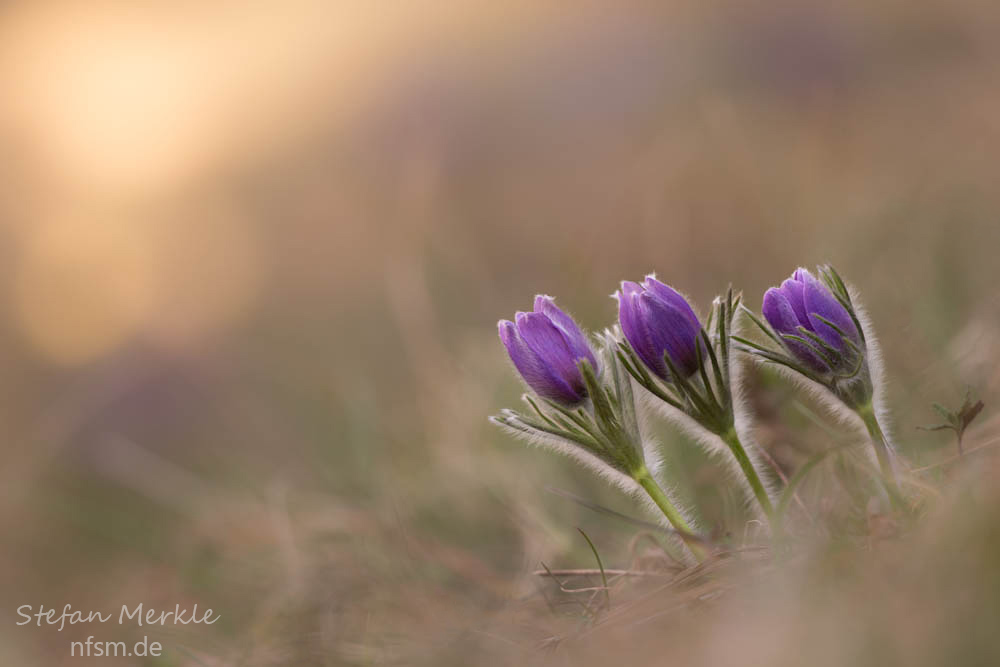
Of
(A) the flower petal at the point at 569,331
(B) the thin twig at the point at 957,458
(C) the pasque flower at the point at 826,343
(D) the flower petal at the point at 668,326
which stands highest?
(A) the flower petal at the point at 569,331

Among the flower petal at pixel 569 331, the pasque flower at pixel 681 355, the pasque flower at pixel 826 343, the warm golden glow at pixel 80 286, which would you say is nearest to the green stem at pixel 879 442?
the pasque flower at pixel 826 343

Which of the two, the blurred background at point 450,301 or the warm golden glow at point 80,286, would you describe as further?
the warm golden glow at point 80,286

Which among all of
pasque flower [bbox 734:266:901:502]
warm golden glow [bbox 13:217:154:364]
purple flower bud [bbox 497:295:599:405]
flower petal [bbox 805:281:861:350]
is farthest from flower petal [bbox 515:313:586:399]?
warm golden glow [bbox 13:217:154:364]

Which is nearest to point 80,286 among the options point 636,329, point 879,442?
point 636,329

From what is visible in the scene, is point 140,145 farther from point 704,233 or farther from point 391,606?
point 391,606

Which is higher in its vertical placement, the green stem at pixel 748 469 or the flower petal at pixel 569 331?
the flower petal at pixel 569 331

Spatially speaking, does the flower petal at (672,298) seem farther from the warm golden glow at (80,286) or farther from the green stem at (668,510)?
the warm golden glow at (80,286)

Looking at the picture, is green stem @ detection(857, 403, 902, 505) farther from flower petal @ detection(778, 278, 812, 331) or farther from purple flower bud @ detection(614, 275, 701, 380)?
purple flower bud @ detection(614, 275, 701, 380)

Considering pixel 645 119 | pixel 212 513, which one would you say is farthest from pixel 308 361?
pixel 645 119

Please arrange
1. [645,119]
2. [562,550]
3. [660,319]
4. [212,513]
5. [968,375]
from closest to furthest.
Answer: [660,319] → [968,375] → [562,550] → [212,513] → [645,119]
